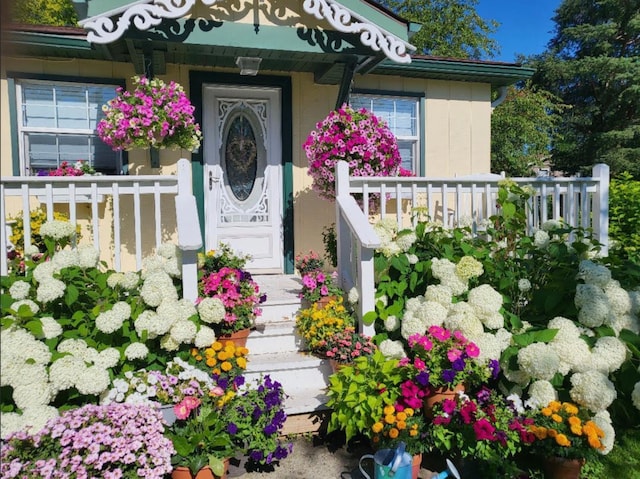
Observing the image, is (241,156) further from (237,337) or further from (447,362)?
(447,362)

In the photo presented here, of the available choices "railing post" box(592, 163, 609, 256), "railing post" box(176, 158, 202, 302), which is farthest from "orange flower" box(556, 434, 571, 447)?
"railing post" box(592, 163, 609, 256)

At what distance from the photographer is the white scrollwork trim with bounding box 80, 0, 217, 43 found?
3734mm

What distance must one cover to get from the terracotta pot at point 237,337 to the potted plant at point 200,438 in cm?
62

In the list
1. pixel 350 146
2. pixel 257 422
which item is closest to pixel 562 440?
pixel 257 422

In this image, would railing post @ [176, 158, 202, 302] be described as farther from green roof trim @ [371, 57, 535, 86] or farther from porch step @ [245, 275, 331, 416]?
green roof trim @ [371, 57, 535, 86]

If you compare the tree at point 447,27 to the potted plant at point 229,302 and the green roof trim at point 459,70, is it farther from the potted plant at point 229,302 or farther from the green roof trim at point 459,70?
the potted plant at point 229,302

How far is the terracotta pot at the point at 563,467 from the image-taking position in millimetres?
2379

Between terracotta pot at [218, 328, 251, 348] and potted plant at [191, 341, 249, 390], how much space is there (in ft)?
0.81

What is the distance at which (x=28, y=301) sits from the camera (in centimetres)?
267

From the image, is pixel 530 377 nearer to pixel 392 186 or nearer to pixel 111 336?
pixel 392 186

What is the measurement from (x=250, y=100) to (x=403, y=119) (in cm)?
188

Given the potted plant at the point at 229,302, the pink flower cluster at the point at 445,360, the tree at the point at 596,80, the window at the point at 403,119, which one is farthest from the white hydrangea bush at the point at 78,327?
the tree at the point at 596,80

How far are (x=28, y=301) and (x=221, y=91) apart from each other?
131 inches

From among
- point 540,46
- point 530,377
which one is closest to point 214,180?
point 530,377
